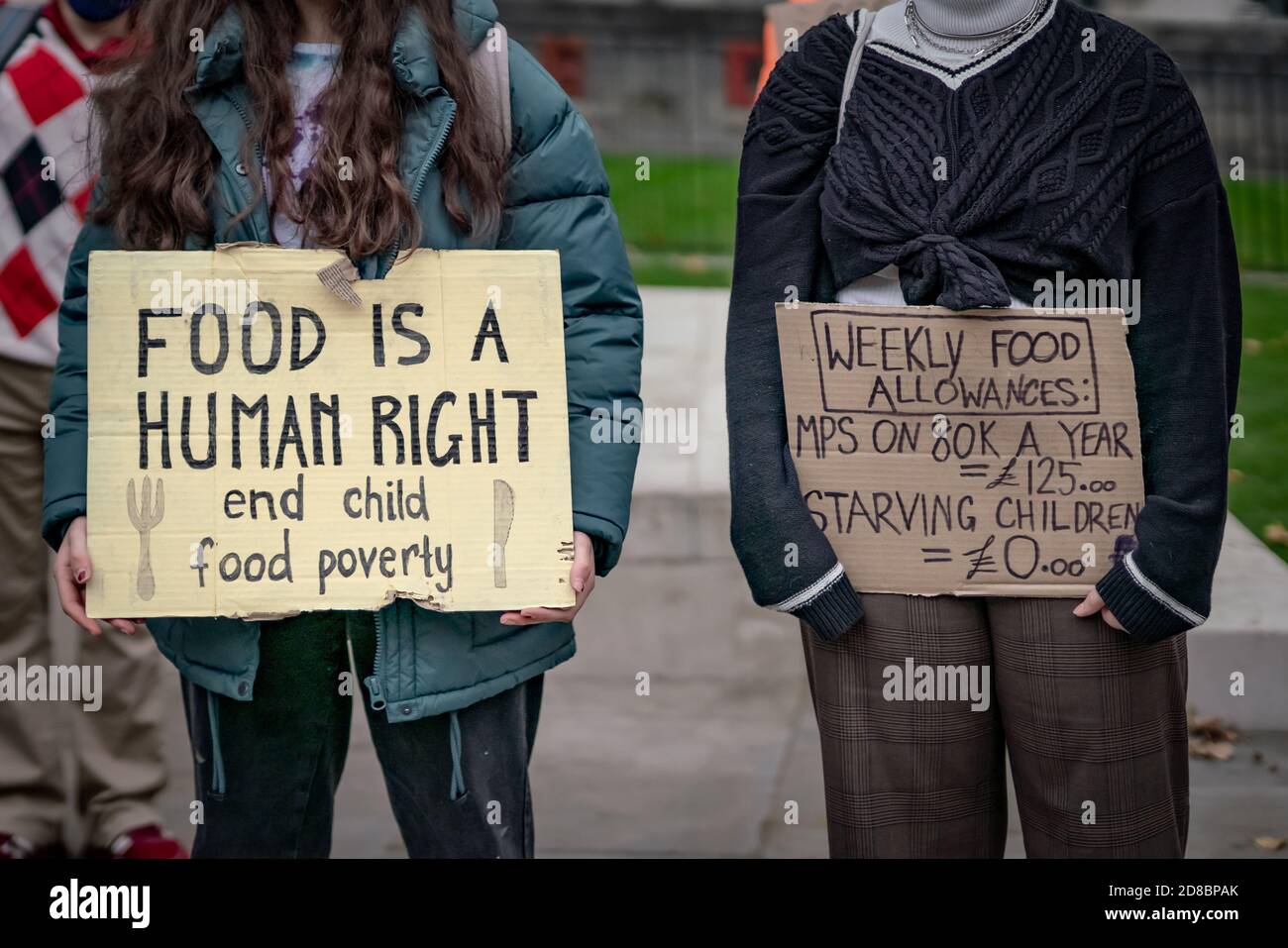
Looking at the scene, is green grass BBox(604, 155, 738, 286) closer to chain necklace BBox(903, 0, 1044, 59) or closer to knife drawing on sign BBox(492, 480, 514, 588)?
chain necklace BBox(903, 0, 1044, 59)

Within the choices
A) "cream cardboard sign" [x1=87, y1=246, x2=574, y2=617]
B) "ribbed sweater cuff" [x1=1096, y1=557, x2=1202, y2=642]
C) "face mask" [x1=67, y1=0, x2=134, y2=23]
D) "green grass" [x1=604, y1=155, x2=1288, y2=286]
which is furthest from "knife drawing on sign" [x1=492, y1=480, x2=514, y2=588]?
"green grass" [x1=604, y1=155, x2=1288, y2=286]

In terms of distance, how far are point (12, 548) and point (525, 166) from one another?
1.99m

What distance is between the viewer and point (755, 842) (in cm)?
444

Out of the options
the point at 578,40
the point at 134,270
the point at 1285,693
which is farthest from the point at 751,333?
the point at 578,40

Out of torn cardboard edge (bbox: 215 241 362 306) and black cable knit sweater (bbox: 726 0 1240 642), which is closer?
black cable knit sweater (bbox: 726 0 1240 642)

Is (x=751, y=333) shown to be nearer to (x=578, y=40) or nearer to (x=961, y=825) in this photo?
(x=961, y=825)

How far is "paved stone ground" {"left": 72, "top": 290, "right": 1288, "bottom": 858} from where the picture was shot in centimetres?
452

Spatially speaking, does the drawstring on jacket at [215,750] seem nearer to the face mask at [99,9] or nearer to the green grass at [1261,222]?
the face mask at [99,9]

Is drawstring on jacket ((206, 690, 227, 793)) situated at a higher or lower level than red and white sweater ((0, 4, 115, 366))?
lower

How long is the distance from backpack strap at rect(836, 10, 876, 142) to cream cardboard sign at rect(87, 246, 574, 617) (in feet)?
1.82

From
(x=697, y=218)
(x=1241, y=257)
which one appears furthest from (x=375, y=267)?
(x=697, y=218)

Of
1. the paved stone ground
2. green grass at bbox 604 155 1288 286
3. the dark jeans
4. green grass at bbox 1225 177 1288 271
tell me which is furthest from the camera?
green grass at bbox 604 155 1288 286

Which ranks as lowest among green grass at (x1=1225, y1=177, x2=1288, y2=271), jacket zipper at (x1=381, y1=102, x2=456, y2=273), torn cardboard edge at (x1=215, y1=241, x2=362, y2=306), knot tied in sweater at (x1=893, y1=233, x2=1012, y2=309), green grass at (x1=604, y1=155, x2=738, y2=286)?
knot tied in sweater at (x1=893, y1=233, x2=1012, y2=309)

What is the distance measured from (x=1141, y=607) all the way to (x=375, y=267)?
56.2 inches
